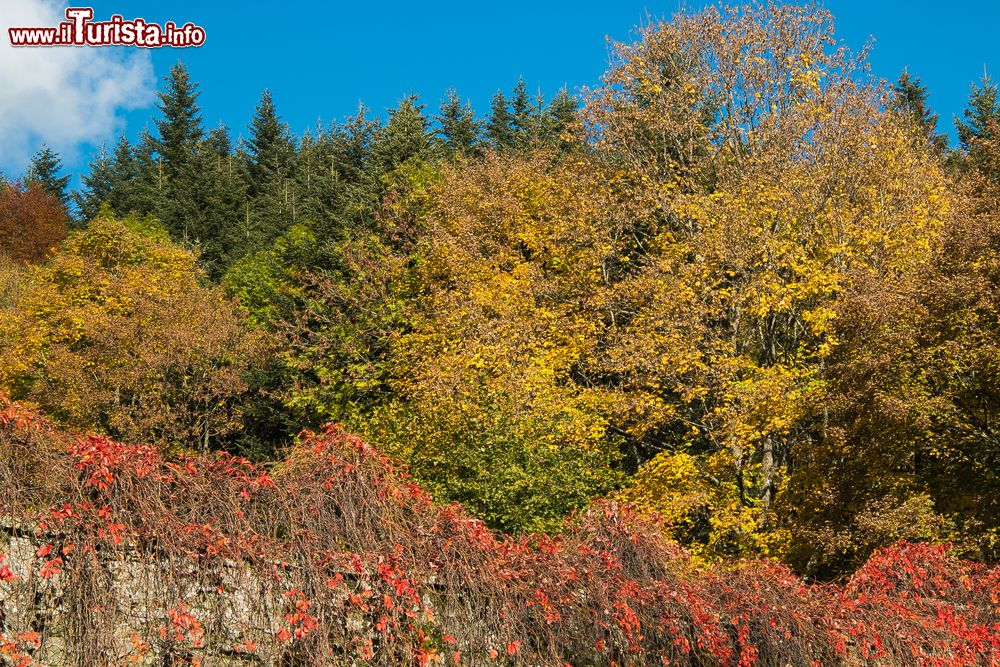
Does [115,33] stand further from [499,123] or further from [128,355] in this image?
[499,123]

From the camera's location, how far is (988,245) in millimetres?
13164

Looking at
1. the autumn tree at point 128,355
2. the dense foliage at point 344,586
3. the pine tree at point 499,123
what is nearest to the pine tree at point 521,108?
the pine tree at point 499,123

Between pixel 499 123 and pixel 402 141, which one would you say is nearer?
pixel 402 141

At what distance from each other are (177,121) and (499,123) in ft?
75.9

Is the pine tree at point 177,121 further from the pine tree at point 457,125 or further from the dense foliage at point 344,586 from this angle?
the dense foliage at point 344,586

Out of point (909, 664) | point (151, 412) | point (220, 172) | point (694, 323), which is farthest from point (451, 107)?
point (909, 664)

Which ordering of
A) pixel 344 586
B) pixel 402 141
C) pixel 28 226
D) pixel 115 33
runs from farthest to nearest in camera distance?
pixel 28 226
pixel 402 141
pixel 115 33
pixel 344 586

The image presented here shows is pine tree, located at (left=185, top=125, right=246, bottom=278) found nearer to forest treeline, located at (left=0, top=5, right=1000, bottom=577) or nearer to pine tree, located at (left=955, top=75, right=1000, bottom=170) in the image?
forest treeline, located at (left=0, top=5, right=1000, bottom=577)

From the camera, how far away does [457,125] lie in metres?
50.1

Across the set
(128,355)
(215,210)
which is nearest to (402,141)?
(128,355)

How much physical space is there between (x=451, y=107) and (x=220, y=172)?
48.8 ft

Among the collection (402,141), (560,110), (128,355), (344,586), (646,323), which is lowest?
(344,586)

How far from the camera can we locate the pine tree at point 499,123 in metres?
48.2

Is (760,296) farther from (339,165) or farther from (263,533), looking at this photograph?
(339,165)
